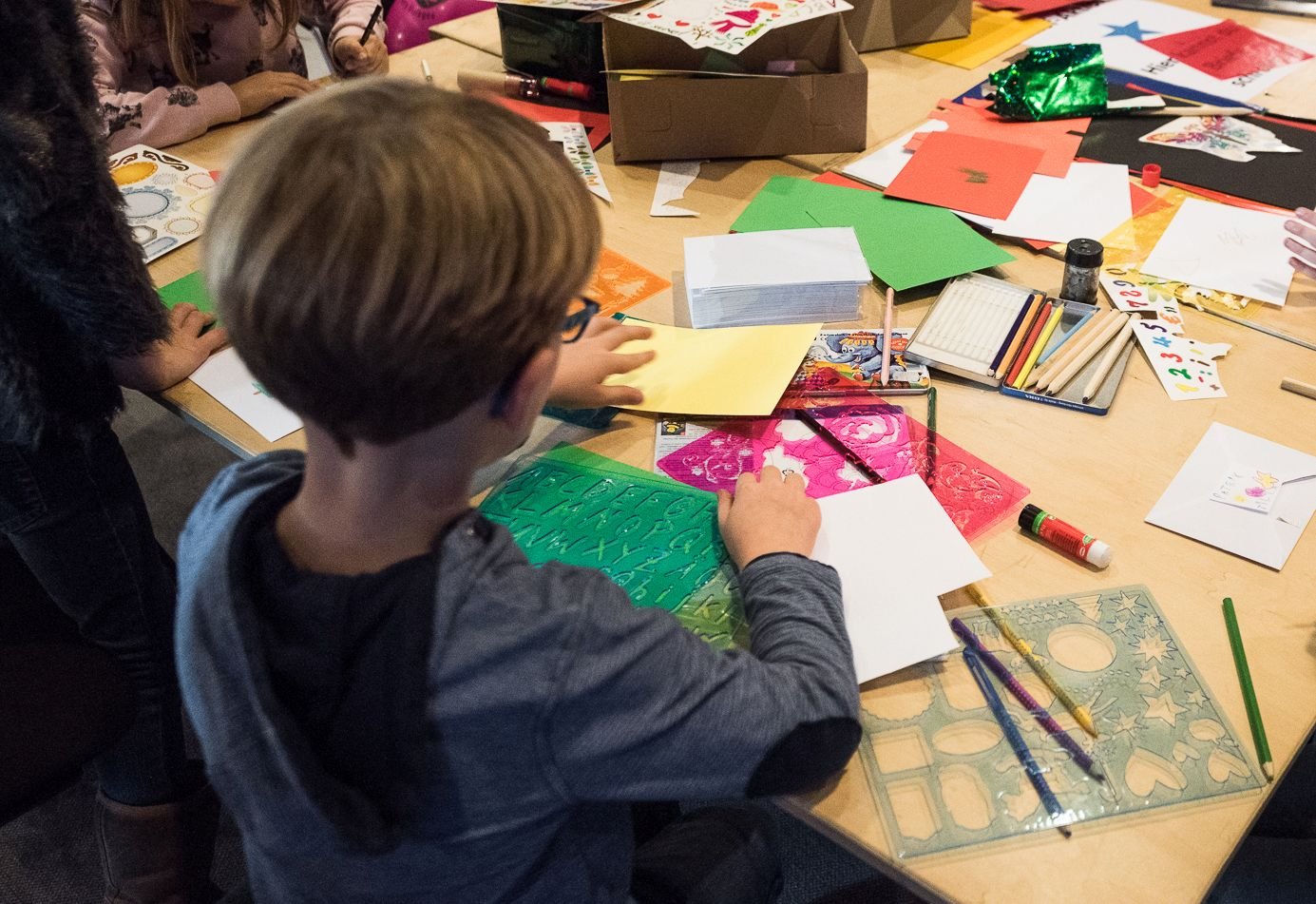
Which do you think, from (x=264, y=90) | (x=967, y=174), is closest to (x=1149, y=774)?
(x=967, y=174)

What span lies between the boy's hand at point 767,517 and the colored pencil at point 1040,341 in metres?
0.29

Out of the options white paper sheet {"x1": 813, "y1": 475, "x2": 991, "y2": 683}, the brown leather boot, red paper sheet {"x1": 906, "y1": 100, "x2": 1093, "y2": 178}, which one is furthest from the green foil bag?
the brown leather boot

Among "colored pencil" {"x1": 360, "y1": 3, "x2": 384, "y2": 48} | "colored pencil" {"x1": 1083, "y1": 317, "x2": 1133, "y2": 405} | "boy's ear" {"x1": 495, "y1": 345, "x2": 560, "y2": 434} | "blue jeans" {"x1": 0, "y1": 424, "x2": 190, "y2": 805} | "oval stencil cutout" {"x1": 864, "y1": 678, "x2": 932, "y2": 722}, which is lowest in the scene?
"blue jeans" {"x1": 0, "y1": 424, "x2": 190, "y2": 805}

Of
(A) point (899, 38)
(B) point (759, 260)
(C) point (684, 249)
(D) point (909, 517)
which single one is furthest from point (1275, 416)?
(A) point (899, 38)

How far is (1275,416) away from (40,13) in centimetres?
122

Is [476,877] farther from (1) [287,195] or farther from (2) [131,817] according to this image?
(2) [131,817]

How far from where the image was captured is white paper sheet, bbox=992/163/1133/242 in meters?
1.27

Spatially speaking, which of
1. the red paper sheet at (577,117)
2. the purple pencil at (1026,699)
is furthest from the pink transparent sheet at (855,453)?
the red paper sheet at (577,117)

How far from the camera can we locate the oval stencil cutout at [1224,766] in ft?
2.28

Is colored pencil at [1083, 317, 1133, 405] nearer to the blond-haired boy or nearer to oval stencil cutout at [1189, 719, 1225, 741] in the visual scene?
oval stencil cutout at [1189, 719, 1225, 741]

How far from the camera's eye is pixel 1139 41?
171 cm

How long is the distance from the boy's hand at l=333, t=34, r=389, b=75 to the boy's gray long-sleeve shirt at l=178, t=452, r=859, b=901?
1.24m

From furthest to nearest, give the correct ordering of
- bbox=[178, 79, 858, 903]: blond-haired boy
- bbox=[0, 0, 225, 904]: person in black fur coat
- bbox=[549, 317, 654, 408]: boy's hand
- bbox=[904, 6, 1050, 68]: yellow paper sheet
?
bbox=[904, 6, 1050, 68]: yellow paper sheet → bbox=[549, 317, 654, 408]: boy's hand → bbox=[0, 0, 225, 904]: person in black fur coat → bbox=[178, 79, 858, 903]: blond-haired boy

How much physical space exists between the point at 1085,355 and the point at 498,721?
76 cm
